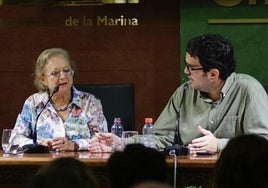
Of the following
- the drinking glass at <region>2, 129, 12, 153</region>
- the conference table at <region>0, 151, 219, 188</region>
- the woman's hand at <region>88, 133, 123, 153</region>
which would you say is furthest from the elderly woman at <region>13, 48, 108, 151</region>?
the conference table at <region>0, 151, 219, 188</region>

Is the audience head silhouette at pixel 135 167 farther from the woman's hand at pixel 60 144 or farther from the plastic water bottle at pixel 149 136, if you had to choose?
the woman's hand at pixel 60 144

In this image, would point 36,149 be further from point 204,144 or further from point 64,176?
point 64,176

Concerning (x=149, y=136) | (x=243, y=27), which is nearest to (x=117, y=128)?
(x=149, y=136)

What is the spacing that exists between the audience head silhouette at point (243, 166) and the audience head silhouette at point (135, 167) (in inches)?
7.2

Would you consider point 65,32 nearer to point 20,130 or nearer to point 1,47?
point 1,47

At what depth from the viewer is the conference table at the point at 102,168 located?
330 centimetres

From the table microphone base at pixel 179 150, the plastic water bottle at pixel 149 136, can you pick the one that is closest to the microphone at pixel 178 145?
the table microphone base at pixel 179 150

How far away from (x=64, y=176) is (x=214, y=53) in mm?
2196

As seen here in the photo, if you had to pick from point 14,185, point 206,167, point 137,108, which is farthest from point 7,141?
point 137,108

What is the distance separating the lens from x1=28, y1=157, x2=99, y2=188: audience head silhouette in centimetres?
180

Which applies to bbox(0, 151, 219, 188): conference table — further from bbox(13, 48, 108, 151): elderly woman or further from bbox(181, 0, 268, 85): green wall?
bbox(181, 0, 268, 85): green wall

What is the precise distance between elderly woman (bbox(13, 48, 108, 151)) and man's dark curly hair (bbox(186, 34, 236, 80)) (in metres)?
0.72

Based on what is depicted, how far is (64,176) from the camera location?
1833 millimetres

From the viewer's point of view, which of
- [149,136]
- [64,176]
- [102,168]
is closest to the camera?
[64,176]
